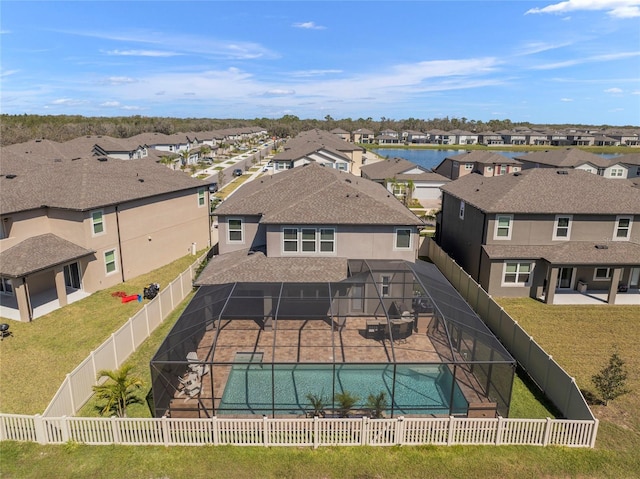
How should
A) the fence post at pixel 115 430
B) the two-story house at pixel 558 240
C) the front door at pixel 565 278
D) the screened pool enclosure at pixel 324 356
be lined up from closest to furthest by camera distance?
the fence post at pixel 115 430 < the screened pool enclosure at pixel 324 356 < the two-story house at pixel 558 240 < the front door at pixel 565 278

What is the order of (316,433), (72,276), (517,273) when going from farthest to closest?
(72,276) < (517,273) < (316,433)

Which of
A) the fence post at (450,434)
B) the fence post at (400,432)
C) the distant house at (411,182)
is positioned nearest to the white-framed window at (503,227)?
the fence post at (450,434)

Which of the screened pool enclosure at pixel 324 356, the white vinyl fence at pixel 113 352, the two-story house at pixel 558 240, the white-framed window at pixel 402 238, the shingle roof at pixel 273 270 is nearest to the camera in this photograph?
the white vinyl fence at pixel 113 352

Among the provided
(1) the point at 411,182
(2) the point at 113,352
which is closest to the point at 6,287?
(2) the point at 113,352

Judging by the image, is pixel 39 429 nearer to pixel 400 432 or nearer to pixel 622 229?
pixel 400 432

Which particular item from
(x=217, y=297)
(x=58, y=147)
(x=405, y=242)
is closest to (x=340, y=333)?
(x=217, y=297)

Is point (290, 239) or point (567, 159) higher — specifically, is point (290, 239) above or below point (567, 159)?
below

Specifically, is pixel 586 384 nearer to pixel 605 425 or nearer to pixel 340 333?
pixel 605 425

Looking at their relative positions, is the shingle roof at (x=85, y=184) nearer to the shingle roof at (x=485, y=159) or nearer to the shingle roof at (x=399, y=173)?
the shingle roof at (x=399, y=173)

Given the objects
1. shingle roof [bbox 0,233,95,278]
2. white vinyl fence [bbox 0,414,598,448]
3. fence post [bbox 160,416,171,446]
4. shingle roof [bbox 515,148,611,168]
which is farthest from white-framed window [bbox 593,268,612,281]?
shingle roof [bbox 515,148,611,168]
